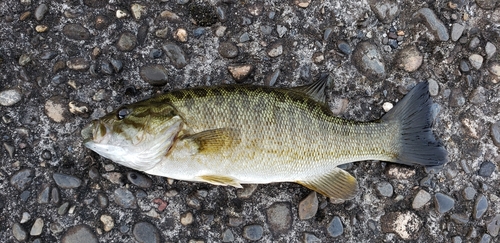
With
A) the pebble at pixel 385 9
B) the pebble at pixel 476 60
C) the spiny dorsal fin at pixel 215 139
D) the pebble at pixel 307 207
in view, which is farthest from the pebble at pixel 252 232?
the pebble at pixel 476 60

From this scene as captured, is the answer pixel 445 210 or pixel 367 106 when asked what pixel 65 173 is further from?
pixel 445 210

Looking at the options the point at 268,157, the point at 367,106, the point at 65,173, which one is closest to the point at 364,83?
the point at 367,106

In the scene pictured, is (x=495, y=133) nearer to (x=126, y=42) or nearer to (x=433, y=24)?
(x=433, y=24)

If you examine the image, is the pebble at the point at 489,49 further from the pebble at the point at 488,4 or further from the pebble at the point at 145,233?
the pebble at the point at 145,233

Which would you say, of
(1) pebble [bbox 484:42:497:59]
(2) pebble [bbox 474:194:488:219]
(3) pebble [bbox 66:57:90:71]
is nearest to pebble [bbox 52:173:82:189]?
(3) pebble [bbox 66:57:90:71]

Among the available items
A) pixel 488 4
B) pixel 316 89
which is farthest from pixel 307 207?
pixel 488 4

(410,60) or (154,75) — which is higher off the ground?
(154,75)
